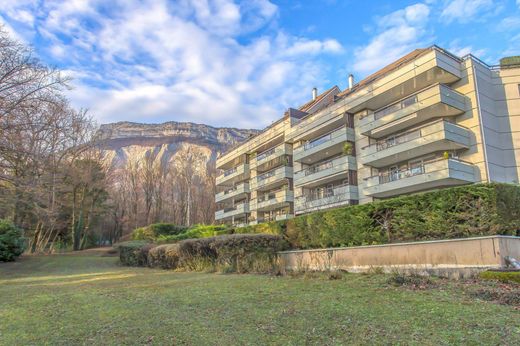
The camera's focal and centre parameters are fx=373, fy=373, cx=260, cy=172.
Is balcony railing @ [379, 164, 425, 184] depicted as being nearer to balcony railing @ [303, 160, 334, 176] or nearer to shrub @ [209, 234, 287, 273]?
balcony railing @ [303, 160, 334, 176]

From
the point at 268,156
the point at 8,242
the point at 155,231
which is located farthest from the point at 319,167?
the point at 8,242

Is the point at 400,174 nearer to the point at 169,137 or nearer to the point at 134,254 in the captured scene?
the point at 134,254

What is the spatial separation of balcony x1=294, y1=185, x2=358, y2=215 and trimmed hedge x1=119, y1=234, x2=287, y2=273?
14.0 m

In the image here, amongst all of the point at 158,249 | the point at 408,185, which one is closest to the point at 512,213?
the point at 408,185

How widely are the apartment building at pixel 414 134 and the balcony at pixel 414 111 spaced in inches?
2.4

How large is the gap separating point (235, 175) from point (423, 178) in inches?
1066

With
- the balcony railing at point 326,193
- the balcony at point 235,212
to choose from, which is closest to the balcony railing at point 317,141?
the balcony railing at point 326,193

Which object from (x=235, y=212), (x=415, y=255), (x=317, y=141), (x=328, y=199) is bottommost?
(x=415, y=255)

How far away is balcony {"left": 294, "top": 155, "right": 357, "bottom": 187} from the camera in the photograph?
98.1ft

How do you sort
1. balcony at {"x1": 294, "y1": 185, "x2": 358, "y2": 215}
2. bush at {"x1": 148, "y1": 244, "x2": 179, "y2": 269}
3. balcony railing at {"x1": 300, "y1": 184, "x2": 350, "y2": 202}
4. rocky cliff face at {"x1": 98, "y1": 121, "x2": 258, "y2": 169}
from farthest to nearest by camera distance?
1. rocky cliff face at {"x1": 98, "y1": 121, "x2": 258, "y2": 169}
2. balcony railing at {"x1": 300, "y1": 184, "x2": 350, "y2": 202}
3. balcony at {"x1": 294, "y1": 185, "x2": 358, "y2": 215}
4. bush at {"x1": 148, "y1": 244, "x2": 179, "y2": 269}

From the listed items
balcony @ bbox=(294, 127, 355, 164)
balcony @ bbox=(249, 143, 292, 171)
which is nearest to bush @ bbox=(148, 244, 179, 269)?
balcony @ bbox=(294, 127, 355, 164)

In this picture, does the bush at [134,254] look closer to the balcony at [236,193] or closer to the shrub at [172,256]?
the shrub at [172,256]

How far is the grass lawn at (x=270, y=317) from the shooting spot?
456 cm

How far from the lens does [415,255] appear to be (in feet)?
37.3
